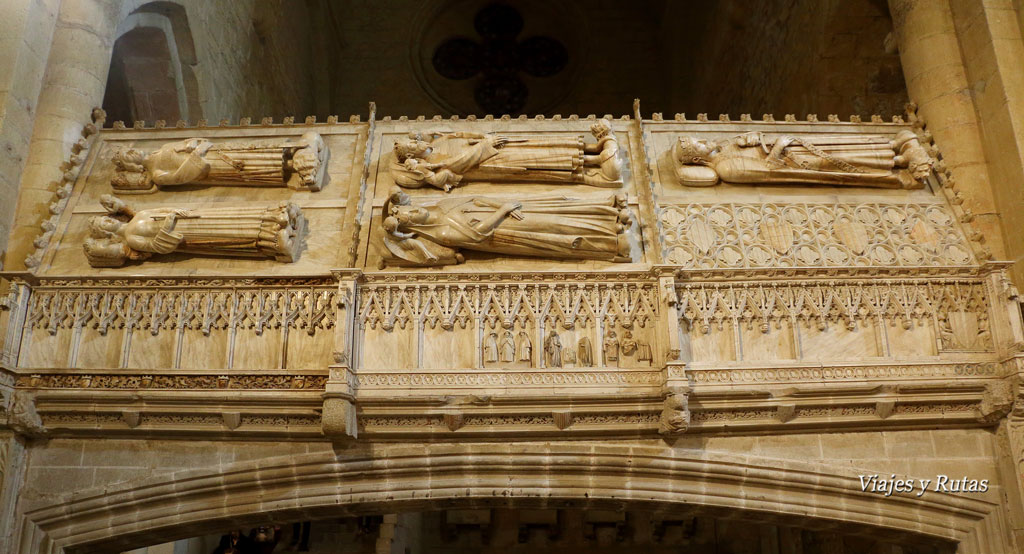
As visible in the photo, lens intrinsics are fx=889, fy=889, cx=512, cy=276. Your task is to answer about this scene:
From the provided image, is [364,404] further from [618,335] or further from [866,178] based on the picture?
[866,178]

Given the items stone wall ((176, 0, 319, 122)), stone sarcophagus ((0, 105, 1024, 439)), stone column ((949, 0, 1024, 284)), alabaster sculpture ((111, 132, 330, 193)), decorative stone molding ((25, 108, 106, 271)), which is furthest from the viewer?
stone wall ((176, 0, 319, 122))

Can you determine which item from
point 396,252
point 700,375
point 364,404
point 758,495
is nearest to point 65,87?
point 396,252

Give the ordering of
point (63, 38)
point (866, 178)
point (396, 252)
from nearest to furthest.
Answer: point (396, 252) < point (866, 178) < point (63, 38)

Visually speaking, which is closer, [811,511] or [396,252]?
[811,511]

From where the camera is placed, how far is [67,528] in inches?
218

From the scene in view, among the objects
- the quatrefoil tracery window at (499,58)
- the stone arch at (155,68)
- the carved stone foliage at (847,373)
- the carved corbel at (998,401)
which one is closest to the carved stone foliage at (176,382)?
the carved stone foliage at (847,373)

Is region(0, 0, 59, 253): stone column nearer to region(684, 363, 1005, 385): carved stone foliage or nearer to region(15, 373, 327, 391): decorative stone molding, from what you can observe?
region(15, 373, 327, 391): decorative stone molding

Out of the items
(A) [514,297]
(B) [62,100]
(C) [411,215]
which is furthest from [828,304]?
(B) [62,100]

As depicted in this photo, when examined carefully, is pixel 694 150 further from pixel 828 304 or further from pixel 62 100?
pixel 62 100

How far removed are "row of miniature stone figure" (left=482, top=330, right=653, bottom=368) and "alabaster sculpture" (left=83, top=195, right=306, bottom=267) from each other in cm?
158

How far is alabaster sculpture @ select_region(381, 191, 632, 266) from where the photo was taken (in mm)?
5957

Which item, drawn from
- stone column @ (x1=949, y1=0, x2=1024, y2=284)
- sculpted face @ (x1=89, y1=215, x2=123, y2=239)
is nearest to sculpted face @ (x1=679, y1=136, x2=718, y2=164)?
stone column @ (x1=949, y1=0, x2=1024, y2=284)

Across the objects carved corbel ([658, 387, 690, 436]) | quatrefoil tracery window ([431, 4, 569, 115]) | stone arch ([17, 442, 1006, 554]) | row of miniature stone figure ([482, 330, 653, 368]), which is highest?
quatrefoil tracery window ([431, 4, 569, 115])

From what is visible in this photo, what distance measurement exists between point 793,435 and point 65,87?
19.5ft
